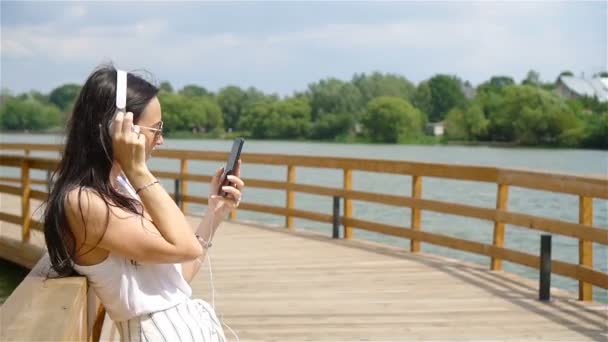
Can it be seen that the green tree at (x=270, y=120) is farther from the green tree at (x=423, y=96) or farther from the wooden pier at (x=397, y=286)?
the green tree at (x=423, y=96)

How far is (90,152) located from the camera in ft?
6.74

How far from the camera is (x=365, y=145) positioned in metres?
41.2

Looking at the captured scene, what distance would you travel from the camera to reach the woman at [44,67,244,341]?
6.64 ft

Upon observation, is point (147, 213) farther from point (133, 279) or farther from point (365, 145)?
point (365, 145)

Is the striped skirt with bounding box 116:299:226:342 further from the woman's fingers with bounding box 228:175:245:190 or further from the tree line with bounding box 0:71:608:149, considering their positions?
the tree line with bounding box 0:71:608:149

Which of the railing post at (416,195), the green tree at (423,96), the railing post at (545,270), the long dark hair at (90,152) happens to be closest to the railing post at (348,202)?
the railing post at (416,195)

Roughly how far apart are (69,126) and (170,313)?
1.56ft

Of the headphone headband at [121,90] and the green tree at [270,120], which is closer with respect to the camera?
the headphone headband at [121,90]

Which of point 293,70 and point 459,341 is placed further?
point 293,70

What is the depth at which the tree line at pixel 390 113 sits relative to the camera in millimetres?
10781

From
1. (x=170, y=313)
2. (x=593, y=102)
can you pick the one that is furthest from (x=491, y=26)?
(x=170, y=313)

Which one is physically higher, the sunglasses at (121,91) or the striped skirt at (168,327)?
the sunglasses at (121,91)

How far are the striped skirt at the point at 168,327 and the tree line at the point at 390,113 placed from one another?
6989 mm

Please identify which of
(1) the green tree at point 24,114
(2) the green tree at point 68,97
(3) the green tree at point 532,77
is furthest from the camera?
(3) the green tree at point 532,77
